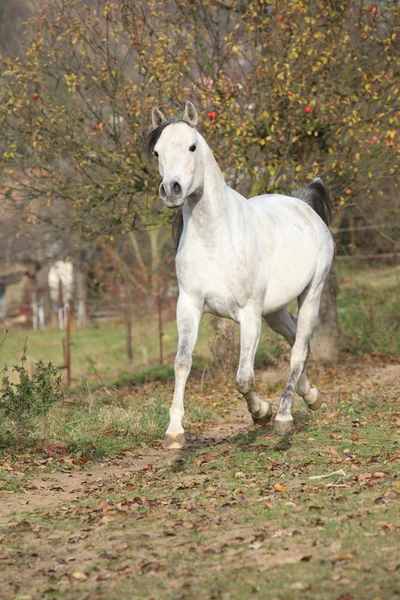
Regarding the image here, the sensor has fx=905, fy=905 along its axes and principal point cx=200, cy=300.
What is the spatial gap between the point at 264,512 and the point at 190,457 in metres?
2.24

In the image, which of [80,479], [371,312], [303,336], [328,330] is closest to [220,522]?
[80,479]

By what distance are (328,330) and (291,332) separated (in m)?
6.45

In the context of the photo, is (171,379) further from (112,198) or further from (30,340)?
(30,340)

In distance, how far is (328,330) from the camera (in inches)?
586

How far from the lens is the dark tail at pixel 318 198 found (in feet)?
29.9

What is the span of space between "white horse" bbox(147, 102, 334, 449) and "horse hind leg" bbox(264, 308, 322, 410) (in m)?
0.29

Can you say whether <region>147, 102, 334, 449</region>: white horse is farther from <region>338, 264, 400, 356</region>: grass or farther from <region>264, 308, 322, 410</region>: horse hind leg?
<region>338, 264, 400, 356</region>: grass

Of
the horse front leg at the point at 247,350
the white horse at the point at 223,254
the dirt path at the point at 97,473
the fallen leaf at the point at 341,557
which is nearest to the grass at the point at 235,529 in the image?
the fallen leaf at the point at 341,557

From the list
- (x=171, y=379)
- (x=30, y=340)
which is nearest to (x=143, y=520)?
(x=171, y=379)

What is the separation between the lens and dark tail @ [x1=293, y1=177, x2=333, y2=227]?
29.9 ft

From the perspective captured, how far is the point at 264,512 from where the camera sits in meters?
5.52

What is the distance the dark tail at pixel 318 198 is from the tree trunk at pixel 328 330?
550 cm

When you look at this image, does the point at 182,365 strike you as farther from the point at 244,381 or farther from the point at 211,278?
the point at 211,278

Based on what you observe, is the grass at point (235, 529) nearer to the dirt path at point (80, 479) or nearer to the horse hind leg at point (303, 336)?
the dirt path at point (80, 479)
